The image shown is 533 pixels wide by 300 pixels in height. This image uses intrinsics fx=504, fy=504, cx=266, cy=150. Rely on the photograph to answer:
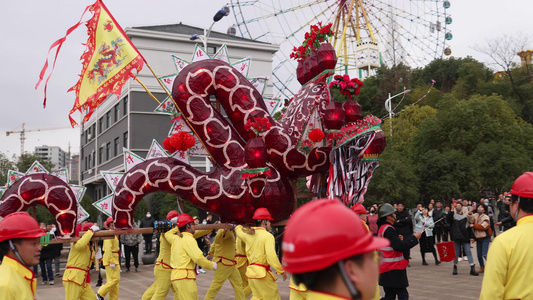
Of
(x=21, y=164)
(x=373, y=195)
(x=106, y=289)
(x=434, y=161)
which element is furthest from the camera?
(x=21, y=164)

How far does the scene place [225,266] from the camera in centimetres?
926

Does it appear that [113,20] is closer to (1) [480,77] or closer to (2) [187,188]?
(2) [187,188]

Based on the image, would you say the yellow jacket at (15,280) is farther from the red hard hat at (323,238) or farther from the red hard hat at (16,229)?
the red hard hat at (323,238)

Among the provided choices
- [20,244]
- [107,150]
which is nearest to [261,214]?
[20,244]

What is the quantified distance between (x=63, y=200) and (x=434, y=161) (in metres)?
19.5

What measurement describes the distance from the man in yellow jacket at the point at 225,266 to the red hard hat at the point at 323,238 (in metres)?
7.47

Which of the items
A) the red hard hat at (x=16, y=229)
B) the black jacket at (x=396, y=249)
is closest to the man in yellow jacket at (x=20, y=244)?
the red hard hat at (x=16, y=229)

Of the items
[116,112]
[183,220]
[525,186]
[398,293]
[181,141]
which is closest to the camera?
[525,186]

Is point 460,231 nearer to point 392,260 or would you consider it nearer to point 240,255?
point 240,255

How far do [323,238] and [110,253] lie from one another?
9.80 metres

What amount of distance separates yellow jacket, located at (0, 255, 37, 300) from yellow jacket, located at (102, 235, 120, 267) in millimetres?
7077

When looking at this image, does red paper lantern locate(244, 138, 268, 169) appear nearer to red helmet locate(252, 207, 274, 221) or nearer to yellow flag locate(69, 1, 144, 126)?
red helmet locate(252, 207, 274, 221)

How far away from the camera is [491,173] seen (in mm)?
24125

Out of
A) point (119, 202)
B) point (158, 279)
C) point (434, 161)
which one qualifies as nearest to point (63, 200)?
point (119, 202)
